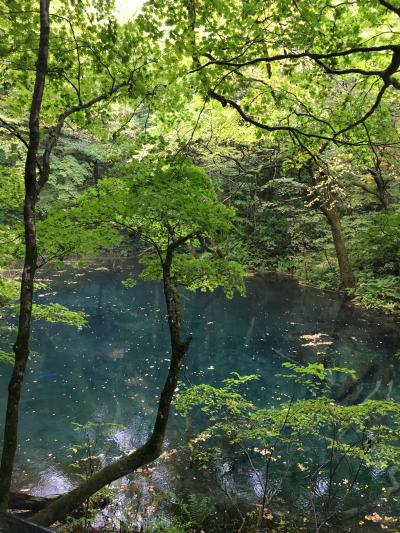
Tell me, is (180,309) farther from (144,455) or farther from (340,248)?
(340,248)

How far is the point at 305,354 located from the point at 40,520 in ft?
32.5

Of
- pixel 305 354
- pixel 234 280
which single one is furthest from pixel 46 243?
pixel 305 354

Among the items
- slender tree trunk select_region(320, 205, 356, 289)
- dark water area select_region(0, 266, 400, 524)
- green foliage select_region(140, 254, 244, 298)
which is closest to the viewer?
green foliage select_region(140, 254, 244, 298)

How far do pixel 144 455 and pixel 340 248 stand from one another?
15469mm

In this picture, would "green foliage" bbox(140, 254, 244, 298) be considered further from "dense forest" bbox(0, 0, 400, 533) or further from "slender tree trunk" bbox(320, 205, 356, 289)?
"slender tree trunk" bbox(320, 205, 356, 289)

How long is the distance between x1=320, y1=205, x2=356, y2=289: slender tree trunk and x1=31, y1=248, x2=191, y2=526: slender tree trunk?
13.6m

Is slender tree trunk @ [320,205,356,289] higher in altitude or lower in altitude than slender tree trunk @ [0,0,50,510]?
higher

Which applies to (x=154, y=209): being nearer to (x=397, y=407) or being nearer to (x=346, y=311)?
(x=397, y=407)

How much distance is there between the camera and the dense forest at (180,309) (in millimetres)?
4434

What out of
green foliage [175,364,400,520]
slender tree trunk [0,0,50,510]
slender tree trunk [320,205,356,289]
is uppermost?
slender tree trunk [320,205,356,289]

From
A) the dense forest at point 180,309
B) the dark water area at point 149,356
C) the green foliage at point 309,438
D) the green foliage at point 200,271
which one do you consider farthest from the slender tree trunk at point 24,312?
the dark water area at point 149,356

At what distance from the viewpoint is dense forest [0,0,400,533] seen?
4434mm

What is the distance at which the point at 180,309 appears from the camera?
5027 millimetres

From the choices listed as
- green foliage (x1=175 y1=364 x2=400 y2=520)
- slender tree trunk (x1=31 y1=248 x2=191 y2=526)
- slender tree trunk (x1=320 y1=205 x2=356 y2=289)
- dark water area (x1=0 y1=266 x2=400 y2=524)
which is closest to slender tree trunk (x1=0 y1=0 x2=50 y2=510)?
slender tree trunk (x1=31 y1=248 x2=191 y2=526)
